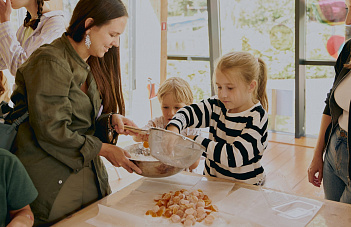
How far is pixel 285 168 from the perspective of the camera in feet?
12.8

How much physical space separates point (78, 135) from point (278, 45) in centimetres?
403

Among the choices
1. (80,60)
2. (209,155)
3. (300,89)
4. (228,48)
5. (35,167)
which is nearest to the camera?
(35,167)

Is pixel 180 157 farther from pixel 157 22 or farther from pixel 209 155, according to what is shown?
pixel 157 22

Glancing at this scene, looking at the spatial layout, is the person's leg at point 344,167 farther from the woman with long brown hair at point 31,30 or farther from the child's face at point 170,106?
the woman with long brown hair at point 31,30

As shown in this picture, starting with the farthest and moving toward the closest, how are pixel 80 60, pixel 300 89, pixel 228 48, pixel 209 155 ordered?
pixel 228 48 < pixel 300 89 < pixel 209 155 < pixel 80 60

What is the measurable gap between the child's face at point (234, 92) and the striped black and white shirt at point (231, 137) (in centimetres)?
4

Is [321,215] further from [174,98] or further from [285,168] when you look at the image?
[285,168]

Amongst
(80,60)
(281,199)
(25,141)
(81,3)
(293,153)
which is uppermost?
(81,3)

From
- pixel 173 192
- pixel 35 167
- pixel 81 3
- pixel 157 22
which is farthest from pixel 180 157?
pixel 157 22

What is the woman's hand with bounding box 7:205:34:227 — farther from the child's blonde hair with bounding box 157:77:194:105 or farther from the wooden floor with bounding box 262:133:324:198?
the wooden floor with bounding box 262:133:324:198

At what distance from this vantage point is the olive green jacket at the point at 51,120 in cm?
129

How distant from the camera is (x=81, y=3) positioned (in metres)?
1.44

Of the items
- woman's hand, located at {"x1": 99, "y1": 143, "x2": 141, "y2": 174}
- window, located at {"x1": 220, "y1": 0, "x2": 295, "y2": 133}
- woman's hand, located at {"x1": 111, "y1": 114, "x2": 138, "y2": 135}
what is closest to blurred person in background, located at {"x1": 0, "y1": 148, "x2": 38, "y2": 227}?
woman's hand, located at {"x1": 99, "y1": 143, "x2": 141, "y2": 174}

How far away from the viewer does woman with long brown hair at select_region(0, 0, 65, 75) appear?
2.05 meters
